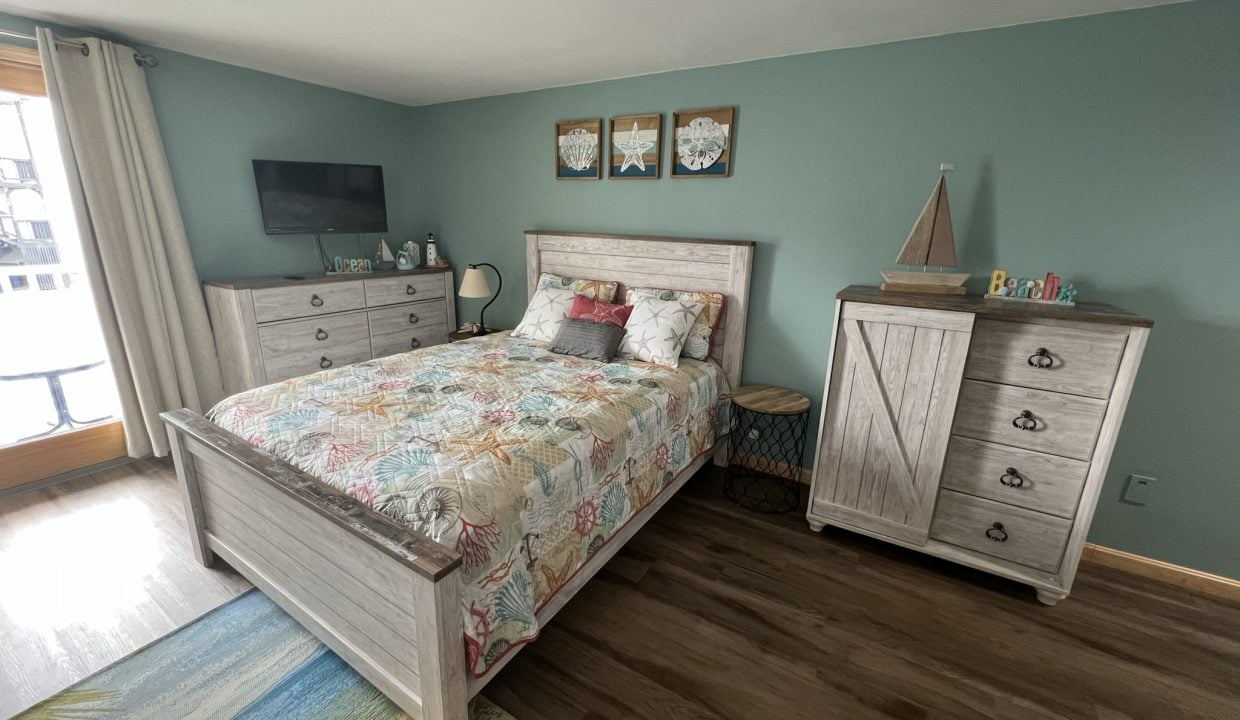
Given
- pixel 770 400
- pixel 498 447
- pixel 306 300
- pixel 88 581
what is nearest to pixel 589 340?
pixel 770 400

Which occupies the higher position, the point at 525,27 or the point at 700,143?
the point at 525,27

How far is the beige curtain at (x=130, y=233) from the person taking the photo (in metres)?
2.42

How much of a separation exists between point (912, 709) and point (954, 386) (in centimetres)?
116

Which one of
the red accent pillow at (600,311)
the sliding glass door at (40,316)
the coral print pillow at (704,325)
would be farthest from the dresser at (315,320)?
the coral print pillow at (704,325)

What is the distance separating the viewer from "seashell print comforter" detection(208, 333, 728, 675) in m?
1.35

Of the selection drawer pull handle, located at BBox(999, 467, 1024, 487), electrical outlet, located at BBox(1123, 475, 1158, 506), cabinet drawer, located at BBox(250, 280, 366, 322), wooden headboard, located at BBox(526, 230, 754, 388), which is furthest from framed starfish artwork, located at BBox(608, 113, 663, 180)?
electrical outlet, located at BBox(1123, 475, 1158, 506)

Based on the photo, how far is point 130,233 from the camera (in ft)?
8.57

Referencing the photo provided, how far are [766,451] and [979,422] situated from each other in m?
1.14

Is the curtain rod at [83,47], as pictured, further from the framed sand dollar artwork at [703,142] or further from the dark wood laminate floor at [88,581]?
the framed sand dollar artwork at [703,142]

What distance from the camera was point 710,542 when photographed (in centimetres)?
231

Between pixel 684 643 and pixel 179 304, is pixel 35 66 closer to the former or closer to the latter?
pixel 179 304

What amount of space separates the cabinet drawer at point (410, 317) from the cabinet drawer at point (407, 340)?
23 mm

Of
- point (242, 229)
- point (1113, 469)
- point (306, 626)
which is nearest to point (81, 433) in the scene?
point (242, 229)

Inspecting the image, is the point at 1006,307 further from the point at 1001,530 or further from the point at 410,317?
the point at 410,317
